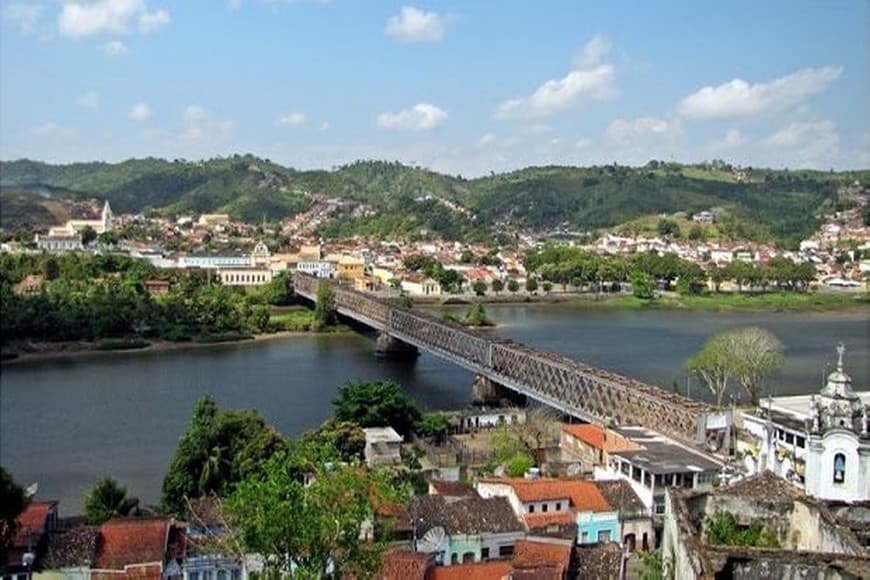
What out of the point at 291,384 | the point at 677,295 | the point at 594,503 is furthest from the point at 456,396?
the point at 677,295

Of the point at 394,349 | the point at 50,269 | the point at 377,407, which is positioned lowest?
the point at 394,349

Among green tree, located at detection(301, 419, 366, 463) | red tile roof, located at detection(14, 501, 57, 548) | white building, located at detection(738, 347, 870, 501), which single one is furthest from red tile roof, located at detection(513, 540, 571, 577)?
green tree, located at detection(301, 419, 366, 463)

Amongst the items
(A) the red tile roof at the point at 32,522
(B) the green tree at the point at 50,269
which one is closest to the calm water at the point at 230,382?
(A) the red tile roof at the point at 32,522

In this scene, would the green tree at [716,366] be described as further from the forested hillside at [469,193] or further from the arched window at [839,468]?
the forested hillside at [469,193]

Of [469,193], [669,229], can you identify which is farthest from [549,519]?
[469,193]

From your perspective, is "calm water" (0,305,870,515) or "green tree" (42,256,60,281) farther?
"green tree" (42,256,60,281)

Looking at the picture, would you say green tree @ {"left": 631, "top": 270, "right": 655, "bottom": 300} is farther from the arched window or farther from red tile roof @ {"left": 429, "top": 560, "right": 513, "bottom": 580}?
red tile roof @ {"left": 429, "top": 560, "right": 513, "bottom": 580}

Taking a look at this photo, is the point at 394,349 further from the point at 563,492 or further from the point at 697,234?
the point at 697,234
